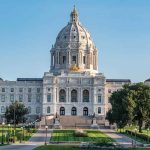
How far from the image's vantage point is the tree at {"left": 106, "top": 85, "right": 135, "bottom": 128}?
11038cm

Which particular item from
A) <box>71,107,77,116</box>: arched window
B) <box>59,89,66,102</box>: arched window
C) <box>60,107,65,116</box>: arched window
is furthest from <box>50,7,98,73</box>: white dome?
<box>60,107,65,116</box>: arched window

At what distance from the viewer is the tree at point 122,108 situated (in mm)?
110375

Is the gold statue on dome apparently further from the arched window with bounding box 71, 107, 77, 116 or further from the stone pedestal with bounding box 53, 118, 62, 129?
the stone pedestal with bounding box 53, 118, 62, 129

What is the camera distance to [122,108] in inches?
4444

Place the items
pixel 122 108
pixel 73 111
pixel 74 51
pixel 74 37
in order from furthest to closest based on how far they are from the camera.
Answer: pixel 74 37
pixel 74 51
pixel 73 111
pixel 122 108

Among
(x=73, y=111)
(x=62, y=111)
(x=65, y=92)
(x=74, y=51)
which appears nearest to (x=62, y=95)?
(x=65, y=92)

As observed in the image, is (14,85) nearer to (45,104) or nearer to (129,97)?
(45,104)

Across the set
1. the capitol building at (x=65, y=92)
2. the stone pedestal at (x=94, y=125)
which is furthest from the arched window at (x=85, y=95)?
the stone pedestal at (x=94, y=125)

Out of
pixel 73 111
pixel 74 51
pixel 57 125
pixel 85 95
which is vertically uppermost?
pixel 74 51

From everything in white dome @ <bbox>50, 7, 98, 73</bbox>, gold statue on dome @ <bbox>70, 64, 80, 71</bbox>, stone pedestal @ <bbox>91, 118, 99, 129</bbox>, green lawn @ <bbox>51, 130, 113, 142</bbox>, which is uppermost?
white dome @ <bbox>50, 7, 98, 73</bbox>

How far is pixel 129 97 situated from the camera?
113250 mm

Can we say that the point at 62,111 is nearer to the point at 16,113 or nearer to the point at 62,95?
the point at 62,95

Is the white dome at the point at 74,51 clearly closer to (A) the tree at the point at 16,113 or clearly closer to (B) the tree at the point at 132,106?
(A) the tree at the point at 16,113

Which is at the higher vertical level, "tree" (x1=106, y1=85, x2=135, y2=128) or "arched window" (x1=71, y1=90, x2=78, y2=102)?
"arched window" (x1=71, y1=90, x2=78, y2=102)
